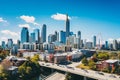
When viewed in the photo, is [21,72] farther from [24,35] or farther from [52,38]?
[52,38]

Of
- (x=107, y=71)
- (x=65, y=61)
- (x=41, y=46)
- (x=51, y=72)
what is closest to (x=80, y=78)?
(x=107, y=71)

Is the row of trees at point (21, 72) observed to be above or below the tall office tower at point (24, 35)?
below

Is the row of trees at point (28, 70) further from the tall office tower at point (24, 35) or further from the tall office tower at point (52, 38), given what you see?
the tall office tower at point (52, 38)

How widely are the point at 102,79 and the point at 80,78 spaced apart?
832 cm

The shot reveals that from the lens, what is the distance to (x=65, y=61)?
76000 mm

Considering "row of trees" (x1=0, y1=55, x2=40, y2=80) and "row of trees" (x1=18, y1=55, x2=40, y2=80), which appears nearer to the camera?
"row of trees" (x1=0, y1=55, x2=40, y2=80)

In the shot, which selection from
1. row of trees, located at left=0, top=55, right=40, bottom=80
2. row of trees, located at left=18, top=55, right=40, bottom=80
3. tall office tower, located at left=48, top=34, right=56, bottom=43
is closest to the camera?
row of trees, located at left=0, top=55, right=40, bottom=80

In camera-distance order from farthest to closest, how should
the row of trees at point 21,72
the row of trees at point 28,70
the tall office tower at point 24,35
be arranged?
the tall office tower at point 24,35 < the row of trees at point 28,70 < the row of trees at point 21,72

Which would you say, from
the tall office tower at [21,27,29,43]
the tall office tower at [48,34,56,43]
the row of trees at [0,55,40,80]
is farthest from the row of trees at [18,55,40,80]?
the tall office tower at [48,34,56,43]

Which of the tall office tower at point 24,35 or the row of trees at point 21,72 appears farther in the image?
the tall office tower at point 24,35

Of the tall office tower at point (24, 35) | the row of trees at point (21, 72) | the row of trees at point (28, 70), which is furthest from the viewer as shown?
the tall office tower at point (24, 35)

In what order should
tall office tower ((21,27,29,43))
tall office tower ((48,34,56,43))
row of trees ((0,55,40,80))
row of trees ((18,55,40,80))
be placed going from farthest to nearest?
tall office tower ((48,34,56,43)), tall office tower ((21,27,29,43)), row of trees ((18,55,40,80)), row of trees ((0,55,40,80))

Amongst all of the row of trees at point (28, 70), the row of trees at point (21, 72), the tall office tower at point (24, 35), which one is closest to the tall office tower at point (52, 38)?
the tall office tower at point (24, 35)

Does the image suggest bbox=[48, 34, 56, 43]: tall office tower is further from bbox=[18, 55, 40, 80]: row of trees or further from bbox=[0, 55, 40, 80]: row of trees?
bbox=[0, 55, 40, 80]: row of trees
